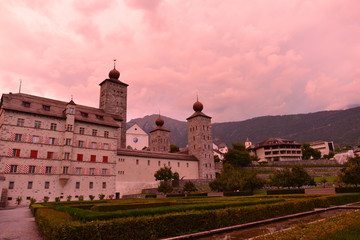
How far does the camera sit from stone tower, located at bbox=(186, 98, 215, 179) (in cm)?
7562

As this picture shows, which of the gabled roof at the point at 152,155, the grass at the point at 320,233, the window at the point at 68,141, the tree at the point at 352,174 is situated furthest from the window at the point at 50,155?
the tree at the point at 352,174

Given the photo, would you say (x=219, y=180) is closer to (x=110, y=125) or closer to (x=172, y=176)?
(x=172, y=176)

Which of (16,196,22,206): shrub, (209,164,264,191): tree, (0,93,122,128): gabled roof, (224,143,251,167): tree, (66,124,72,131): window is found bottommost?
(16,196,22,206): shrub

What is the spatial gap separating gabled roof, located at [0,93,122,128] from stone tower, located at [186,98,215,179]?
106 feet

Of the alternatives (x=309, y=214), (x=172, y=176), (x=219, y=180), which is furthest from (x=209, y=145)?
(x=309, y=214)

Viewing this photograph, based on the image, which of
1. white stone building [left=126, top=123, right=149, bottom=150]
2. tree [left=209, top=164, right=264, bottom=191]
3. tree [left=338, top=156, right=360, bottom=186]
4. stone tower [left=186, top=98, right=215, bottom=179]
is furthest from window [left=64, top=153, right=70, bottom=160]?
white stone building [left=126, top=123, right=149, bottom=150]

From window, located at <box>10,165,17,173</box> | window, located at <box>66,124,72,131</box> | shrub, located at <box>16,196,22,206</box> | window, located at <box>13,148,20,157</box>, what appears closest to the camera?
shrub, located at <box>16,196,22,206</box>

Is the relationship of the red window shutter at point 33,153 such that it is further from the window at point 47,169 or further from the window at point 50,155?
the window at point 47,169

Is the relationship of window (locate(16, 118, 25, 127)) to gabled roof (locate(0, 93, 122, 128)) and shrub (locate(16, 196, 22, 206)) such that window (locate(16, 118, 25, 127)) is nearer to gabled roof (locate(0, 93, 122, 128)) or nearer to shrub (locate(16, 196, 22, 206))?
gabled roof (locate(0, 93, 122, 128))

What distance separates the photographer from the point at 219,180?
45812 millimetres

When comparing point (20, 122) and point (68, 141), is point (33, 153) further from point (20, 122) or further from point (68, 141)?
point (68, 141)

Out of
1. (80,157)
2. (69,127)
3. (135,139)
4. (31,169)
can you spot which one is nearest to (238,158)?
(135,139)

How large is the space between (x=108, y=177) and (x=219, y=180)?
71.4ft

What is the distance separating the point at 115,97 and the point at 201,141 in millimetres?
28672
